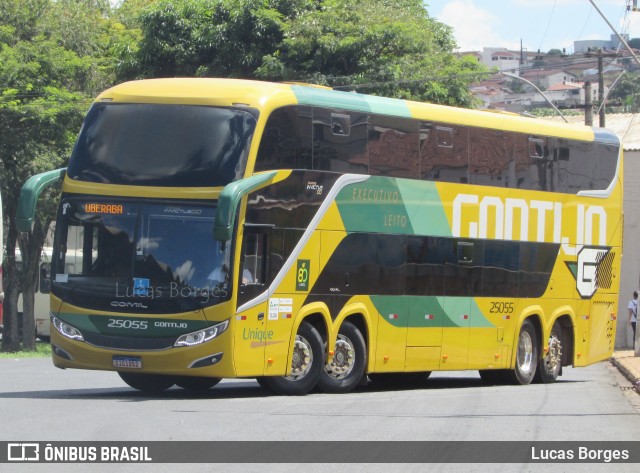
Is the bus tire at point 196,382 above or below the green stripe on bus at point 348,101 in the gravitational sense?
below

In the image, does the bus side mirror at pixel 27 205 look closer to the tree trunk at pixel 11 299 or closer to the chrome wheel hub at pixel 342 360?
the chrome wheel hub at pixel 342 360

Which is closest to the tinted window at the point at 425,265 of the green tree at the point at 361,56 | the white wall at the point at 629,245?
the green tree at the point at 361,56

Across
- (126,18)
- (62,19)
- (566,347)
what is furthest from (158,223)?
(126,18)

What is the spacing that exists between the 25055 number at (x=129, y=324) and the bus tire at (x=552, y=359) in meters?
9.51

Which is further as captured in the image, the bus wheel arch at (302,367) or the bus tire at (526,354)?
the bus tire at (526,354)

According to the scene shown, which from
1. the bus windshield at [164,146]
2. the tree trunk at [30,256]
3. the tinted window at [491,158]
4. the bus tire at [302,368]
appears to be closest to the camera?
the bus windshield at [164,146]

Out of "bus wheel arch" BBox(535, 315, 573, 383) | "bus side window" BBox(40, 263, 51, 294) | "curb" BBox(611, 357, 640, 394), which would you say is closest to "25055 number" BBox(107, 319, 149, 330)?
"bus side window" BBox(40, 263, 51, 294)

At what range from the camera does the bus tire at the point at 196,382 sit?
1802 centimetres

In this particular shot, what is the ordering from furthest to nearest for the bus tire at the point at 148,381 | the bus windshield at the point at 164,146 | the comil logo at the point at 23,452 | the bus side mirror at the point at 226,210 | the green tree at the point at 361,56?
the green tree at the point at 361,56
the bus tire at the point at 148,381
the bus windshield at the point at 164,146
the bus side mirror at the point at 226,210
the comil logo at the point at 23,452

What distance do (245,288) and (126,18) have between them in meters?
36.7

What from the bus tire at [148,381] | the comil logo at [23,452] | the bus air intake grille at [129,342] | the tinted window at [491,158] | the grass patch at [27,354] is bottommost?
the grass patch at [27,354]

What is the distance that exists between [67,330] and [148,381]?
2009 millimetres

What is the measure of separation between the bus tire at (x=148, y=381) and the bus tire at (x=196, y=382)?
0.19m

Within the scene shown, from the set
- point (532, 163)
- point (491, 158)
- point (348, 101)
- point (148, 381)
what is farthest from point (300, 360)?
point (532, 163)
